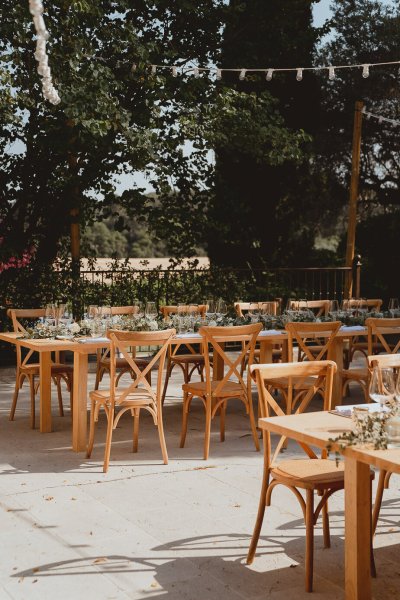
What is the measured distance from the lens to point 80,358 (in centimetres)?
616

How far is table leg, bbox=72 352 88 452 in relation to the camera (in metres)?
6.16

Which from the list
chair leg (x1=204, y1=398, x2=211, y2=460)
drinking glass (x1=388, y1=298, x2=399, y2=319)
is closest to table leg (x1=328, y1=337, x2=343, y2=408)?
drinking glass (x1=388, y1=298, x2=399, y2=319)

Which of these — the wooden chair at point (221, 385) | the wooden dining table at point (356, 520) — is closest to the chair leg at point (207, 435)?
the wooden chair at point (221, 385)

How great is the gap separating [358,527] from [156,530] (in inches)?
58.9

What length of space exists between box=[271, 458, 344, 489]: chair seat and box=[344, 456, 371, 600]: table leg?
284 millimetres

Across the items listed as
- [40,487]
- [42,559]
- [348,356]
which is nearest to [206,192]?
[348,356]

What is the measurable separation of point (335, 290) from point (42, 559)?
10.4 meters

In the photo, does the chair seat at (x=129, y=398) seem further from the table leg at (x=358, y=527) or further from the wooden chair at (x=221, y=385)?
the table leg at (x=358, y=527)

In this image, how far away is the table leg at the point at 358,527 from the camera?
310cm

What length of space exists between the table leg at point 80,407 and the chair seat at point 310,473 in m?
2.66

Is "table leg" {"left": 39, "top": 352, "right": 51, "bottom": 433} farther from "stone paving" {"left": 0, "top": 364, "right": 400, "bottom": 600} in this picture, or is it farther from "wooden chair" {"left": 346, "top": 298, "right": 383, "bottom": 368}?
"wooden chair" {"left": 346, "top": 298, "right": 383, "bottom": 368}

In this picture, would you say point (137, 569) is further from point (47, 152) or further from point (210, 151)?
point (210, 151)

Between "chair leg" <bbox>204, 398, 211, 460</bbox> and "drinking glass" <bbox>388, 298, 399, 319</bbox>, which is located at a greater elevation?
"drinking glass" <bbox>388, 298, 399, 319</bbox>

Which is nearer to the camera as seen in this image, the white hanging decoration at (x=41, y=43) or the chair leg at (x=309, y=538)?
the white hanging decoration at (x=41, y=43)
